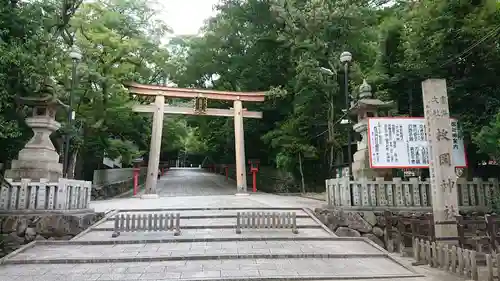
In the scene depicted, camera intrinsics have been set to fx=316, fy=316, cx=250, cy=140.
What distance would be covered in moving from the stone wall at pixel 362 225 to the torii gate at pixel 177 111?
28.9ft

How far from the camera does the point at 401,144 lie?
10.1 meters

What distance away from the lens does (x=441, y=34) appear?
1031cm

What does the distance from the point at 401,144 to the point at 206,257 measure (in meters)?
7.07

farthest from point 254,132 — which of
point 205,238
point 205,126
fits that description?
point 205,238

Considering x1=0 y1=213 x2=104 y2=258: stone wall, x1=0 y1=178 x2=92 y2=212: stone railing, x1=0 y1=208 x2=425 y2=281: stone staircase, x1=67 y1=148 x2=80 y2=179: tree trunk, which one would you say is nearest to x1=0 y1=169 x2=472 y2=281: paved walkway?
x1=0 y1=208 x2=425 y2=281: stone staircase

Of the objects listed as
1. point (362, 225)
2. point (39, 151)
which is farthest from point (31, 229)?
point (362, 225)

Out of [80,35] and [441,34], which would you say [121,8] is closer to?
[80,35]

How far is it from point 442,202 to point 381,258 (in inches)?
73.6

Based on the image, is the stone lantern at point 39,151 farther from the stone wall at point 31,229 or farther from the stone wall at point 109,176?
the stone wall at point 109,176

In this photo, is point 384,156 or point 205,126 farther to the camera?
point 205,126

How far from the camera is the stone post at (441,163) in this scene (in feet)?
22.2

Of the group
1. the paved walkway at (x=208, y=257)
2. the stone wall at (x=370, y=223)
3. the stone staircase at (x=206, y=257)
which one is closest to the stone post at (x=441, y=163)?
the paved walkway at (x=208, y=257)

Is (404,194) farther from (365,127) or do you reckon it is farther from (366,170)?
(365,127)

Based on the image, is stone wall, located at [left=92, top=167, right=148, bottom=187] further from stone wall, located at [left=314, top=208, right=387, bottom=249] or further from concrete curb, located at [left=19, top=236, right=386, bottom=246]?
stone wall, located at [left=314, top=208, right=387, bottom=249]
